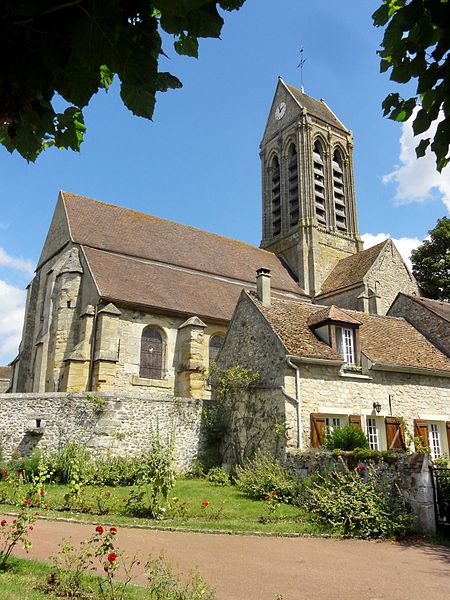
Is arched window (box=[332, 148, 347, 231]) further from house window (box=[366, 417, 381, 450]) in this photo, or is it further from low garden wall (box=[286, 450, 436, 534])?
low garden wall (box=[286, 450, 436, 534])

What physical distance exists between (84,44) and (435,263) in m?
34.3

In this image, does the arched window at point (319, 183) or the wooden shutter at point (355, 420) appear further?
the arched window at point (319, 183)

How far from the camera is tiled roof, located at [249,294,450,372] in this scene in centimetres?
1483

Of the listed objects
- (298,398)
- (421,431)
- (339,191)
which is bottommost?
(421,431)

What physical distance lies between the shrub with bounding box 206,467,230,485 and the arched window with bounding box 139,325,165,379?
5.35 metres

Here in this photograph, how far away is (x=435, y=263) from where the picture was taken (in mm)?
33125

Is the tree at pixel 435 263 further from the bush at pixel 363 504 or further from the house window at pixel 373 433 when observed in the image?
the bush at pixel 363 504

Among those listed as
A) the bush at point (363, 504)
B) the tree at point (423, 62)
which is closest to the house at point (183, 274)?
the bush at point (363, 504)

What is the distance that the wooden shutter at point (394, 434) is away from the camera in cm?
1432

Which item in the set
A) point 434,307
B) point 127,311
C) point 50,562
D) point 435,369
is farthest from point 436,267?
point 50,562

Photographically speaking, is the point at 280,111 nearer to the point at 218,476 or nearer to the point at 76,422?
the point at 76,422

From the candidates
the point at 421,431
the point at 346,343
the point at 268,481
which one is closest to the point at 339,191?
the point at 346,343

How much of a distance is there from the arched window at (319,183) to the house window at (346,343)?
1766 centimetres

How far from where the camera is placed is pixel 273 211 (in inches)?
1387
